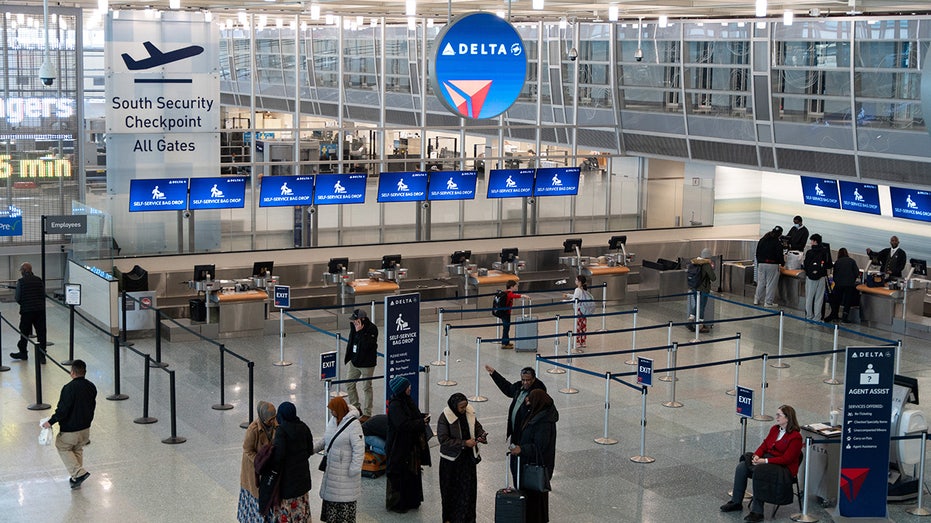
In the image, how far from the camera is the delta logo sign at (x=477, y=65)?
37.2 feet

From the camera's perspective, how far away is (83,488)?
11.0m

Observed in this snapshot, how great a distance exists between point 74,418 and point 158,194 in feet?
30.6

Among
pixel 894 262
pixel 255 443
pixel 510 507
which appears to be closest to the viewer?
pixel 255 443

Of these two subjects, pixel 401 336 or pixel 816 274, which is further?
pixel 816 274

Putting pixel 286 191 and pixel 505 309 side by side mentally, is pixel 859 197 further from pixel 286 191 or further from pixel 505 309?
pixel 286 191

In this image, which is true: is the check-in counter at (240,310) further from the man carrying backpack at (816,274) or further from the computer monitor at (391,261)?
the man carrying backpack at (816,274)

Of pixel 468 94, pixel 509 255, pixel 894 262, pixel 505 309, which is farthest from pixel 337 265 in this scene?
pixel 894 262

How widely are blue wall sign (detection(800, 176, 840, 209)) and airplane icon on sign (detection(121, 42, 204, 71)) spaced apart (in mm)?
12006

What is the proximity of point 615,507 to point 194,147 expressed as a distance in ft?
39.5

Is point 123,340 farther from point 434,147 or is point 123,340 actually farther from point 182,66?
point 434,147

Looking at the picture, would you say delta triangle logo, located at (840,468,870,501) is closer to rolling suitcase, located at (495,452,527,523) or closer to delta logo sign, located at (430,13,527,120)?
rolling suitcase, located at (495,452,527,523)

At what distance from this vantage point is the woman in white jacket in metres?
9.34

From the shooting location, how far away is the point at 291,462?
9055 mm

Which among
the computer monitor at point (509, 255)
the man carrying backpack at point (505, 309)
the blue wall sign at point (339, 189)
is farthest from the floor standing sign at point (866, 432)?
the blue wall sign at point (339, 189)
